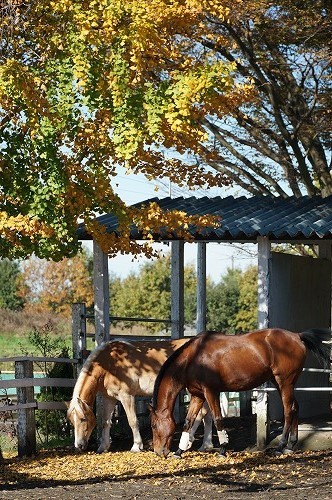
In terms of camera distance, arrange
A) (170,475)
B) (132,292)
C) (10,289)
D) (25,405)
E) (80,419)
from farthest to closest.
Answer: (10,289) < (132,292) < (25,405) < (80,419) < (170,475)

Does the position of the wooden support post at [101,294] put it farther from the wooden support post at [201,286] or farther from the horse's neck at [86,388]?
the wooden support post at [201,286]

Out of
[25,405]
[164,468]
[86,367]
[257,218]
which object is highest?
[257,218]

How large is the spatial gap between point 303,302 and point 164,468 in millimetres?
3873

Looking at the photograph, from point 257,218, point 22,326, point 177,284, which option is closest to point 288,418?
point 257,218

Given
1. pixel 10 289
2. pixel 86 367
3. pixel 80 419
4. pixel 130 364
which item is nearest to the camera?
pixel 80 419

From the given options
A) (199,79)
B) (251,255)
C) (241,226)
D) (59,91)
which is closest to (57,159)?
(59,91)

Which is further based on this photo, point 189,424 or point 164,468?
point 189,424

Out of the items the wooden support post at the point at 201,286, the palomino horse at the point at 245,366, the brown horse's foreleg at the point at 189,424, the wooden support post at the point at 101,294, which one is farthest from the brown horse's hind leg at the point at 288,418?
the wooden support post at the point at 201,286

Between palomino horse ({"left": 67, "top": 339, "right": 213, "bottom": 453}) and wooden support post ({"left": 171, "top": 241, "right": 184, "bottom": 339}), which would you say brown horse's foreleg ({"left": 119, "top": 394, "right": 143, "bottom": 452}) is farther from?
wooden support post ({"left": 171, "top": 241, "right": 184, "bottom": 339})

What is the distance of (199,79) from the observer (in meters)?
9.69

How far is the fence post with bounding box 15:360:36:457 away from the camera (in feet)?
37.1

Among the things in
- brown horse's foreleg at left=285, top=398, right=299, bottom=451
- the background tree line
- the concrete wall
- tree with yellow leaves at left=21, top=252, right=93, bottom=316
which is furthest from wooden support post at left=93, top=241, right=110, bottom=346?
tree with yellow leaves at left=21, top=252, right=93, bottom=316

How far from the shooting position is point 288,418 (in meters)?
10.9

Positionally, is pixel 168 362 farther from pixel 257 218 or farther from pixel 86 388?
pixel 257 218
